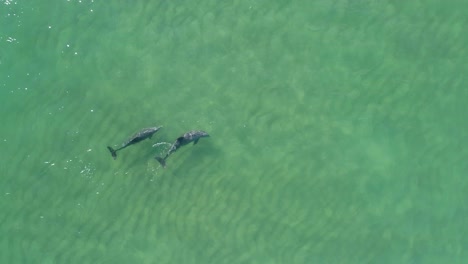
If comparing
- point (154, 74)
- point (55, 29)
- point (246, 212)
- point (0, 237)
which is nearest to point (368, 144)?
point (246, 212)

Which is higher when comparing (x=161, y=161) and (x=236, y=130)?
(x=161, y=161)

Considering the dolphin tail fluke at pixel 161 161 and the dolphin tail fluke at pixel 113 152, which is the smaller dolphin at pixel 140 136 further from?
the dolphin tail fluke at pixel 161 161

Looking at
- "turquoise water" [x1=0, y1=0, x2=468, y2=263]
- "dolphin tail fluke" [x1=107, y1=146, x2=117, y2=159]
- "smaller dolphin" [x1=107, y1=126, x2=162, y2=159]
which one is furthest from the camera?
"turquoise water" [x1=0, y1=0, x2=468, y2=263]

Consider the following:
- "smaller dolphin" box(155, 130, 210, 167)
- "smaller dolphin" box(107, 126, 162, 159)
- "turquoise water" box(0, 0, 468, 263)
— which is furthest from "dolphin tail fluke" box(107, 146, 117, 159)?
"smaller dolphin" box(155, 130, 210, 167)

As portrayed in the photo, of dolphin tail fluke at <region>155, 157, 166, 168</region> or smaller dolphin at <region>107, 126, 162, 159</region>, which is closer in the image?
smaller dolphin at <region>107, 126, 162, 159</region>

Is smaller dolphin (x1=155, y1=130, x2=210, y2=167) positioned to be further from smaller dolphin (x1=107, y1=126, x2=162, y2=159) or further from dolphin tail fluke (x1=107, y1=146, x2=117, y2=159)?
dolphin tail fluke (x1=107, y1=146, x2=117, y2=159)

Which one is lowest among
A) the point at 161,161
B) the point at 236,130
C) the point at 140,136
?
the point at 236,130

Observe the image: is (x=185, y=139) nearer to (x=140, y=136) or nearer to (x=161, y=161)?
(x=161, y=161)

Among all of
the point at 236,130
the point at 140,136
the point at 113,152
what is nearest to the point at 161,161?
the point at 140,136

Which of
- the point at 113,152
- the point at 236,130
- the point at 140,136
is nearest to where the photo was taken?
the point at 140,136

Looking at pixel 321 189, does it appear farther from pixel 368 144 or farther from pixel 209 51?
pixel 209 51
